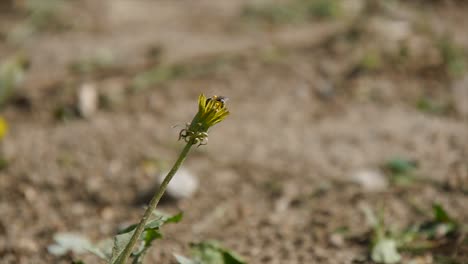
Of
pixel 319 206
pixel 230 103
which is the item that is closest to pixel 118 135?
pixel 230 103

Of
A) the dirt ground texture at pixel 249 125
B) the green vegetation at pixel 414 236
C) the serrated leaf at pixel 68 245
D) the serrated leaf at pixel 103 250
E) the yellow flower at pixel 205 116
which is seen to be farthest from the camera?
the dirt ground texture at pixel 249 125

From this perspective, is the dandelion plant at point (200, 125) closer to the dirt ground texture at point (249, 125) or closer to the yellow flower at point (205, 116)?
the yellow flower at point (205, 116)

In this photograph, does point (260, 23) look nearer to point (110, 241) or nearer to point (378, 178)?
point (378, 178)

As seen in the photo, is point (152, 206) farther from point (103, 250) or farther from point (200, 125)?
point (103, 250)

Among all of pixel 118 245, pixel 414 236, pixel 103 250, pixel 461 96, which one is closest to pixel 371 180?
pixel 414 236

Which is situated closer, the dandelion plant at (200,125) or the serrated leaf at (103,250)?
the dandelion plant at (200,125)

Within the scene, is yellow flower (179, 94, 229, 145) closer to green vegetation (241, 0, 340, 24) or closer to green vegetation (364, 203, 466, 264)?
green vegetation (364, 203, 466, 264)

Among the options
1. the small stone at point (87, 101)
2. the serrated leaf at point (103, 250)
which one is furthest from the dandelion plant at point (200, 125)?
the small stone at point (87, 101)
